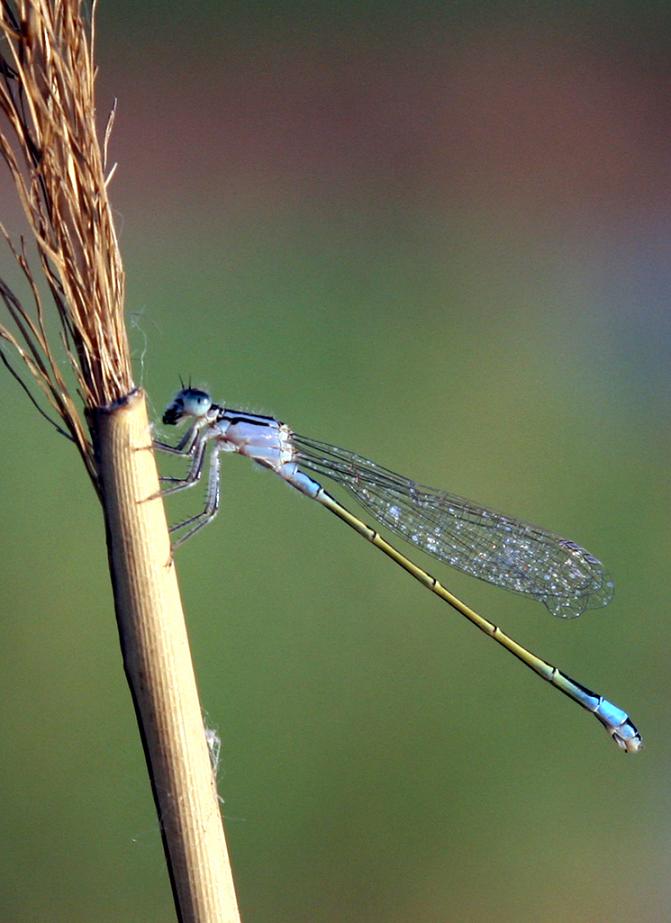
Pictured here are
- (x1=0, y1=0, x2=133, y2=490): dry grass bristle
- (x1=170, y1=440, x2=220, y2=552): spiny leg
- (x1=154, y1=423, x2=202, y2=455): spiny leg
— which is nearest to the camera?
(x1=0, y1=0, x2=133, y2=490): dry grass bristle

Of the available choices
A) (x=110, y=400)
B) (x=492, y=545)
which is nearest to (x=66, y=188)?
(x=110, y=400)

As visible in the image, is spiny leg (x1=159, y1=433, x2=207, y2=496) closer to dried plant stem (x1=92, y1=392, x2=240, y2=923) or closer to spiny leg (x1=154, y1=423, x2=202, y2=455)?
spiny leg (x1=154, y1=423, x2=202, y2=455)

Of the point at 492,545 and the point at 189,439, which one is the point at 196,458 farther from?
the point at 492,545

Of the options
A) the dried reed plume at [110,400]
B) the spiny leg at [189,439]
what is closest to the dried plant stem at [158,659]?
the dried reed plume at [110,400]

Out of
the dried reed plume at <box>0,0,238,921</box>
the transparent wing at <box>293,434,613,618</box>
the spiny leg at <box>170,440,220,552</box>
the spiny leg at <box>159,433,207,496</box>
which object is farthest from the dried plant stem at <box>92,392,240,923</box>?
the transparent wing at <box>293,434,613,618</box>

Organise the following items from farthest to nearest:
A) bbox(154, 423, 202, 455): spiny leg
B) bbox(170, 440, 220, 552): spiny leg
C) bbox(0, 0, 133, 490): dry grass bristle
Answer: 1. bbox(154, 423, 202, 455): spiny leg
2. bbox(170, 440, 220, 552): spiny leg
3. bbox(0, 0, 133, 490): dry grass bristle

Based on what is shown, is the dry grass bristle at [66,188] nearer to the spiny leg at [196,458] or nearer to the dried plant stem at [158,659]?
the dried plant stem at [158,659]
